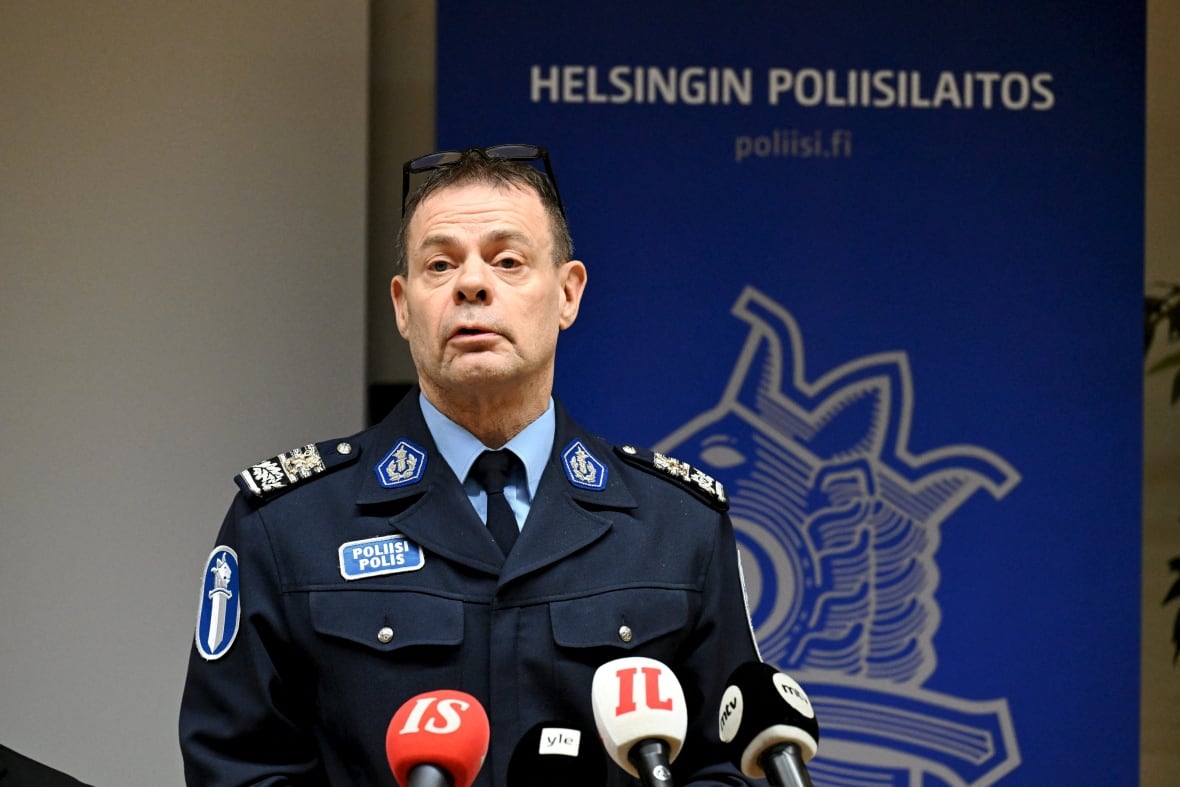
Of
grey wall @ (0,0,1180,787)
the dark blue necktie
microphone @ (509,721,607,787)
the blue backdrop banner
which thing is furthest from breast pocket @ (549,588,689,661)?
grey wall @ (0,0,1180,787)

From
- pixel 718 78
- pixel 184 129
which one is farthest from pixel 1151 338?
pixel 184 129

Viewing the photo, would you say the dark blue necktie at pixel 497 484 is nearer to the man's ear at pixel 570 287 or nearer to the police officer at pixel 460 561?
the police officer at pixel 460 561

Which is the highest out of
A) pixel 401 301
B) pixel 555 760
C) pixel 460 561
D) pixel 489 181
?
pixel 489 181

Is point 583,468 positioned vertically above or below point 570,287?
below

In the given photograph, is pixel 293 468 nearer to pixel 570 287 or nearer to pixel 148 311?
pixel 570 287

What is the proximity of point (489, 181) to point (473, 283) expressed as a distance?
0.17 metres

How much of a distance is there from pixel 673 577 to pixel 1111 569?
5.47 ft

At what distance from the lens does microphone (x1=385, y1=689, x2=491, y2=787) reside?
1.24m

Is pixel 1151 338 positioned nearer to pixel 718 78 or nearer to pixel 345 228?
pixel 718 78

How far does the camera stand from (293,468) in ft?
6.55

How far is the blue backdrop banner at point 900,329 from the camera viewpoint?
3.30m

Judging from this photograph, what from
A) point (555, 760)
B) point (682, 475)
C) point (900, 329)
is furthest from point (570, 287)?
point (900, 329)

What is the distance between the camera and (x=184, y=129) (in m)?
3.41

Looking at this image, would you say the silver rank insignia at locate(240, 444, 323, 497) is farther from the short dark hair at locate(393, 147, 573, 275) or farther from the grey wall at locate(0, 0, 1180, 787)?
the grey wall at locate(0, 0, 1180, 787)
